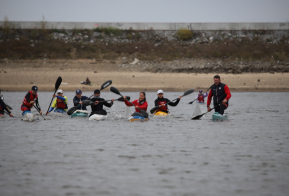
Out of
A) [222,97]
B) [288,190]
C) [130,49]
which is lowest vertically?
[288,190]

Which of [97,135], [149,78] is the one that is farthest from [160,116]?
[149,78]

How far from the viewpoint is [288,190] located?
19.7 feet

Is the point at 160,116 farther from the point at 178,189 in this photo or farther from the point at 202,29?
the point at 202,29

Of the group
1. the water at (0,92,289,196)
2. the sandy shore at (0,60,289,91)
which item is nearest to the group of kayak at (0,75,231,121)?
the water at (0,92,289,196)

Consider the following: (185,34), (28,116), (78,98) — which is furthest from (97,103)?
(185,34)

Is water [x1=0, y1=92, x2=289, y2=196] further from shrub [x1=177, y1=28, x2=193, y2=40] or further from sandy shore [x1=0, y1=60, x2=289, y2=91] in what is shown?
shrub [x1=177, y1=28, x2=193, y2=40]

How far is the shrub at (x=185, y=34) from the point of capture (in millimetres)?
47116

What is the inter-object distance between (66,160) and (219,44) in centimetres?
3956

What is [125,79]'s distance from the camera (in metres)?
34.0

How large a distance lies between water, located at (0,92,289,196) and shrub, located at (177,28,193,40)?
34640 millimetres

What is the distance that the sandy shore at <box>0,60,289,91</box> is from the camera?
106ft

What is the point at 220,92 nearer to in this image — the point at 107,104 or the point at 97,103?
the point at 107,104

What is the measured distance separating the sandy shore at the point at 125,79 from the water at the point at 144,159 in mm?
19052

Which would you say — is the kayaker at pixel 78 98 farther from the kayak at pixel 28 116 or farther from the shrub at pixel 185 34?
the shrub at pixel 185 34
